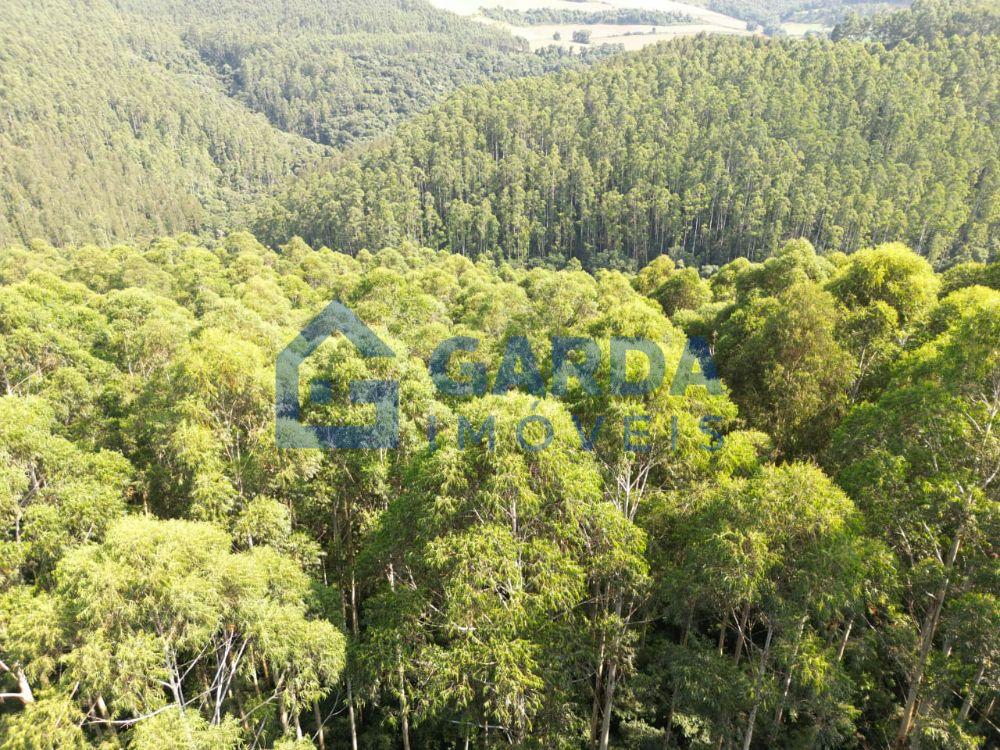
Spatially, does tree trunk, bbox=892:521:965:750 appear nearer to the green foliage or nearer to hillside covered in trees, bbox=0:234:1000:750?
hillside covered in trees, bbox=0:234:1000:750

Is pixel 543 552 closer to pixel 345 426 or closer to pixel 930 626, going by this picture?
pixel 345 426

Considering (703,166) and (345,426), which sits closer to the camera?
(345,426)

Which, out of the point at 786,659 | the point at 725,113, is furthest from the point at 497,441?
the point at 725,113

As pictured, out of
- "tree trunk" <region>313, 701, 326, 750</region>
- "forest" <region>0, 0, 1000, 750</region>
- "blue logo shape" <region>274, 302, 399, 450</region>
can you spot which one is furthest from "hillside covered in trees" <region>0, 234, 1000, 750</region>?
"tree trunk" <region>313, 701, 326, 750</region>

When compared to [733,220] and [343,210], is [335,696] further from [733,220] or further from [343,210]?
[343,210]

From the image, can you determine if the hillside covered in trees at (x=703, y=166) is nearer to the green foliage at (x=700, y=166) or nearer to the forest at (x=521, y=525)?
the green foliage at (x=700, y=166)

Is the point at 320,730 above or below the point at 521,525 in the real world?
below

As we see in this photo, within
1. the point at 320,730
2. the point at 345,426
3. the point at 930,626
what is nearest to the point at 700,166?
the point at 345,426
